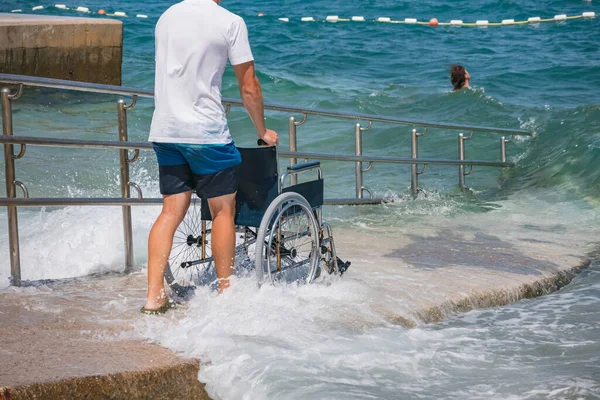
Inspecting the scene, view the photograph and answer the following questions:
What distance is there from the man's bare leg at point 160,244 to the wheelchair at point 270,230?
0.94ft

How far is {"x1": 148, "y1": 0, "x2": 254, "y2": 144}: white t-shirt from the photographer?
154 inches

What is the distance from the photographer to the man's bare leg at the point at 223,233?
418 centimetres

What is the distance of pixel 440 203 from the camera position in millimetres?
8445

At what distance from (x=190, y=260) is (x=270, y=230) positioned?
0.76 m

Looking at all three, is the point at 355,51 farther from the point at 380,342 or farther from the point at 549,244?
the point at 380,342

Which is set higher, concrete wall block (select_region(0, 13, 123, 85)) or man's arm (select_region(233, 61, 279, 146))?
concrete wall block (select_region(0, 13, 123, 85))

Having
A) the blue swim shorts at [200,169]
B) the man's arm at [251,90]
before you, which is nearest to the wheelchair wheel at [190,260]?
the blue swim shorts at [200,169]

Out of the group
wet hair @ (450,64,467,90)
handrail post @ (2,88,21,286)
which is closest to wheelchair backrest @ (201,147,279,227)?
handrail post @ (2,88,21,286)

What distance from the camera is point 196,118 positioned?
13.1ft

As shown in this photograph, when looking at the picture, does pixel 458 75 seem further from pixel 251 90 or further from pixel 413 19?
pixel 413 19

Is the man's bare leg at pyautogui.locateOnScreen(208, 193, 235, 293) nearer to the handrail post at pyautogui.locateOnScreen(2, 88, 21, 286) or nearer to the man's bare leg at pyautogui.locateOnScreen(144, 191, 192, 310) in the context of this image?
the man's bare leg at pyautogui.locateOnScreen(144, 191, 192, 310)

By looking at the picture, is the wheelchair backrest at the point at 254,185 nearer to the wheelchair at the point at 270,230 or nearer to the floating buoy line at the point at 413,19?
the wheelchair at the point at 270,230

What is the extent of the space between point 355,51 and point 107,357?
23314mm

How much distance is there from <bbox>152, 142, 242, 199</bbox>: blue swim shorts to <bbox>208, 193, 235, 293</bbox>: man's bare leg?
0.05 m
